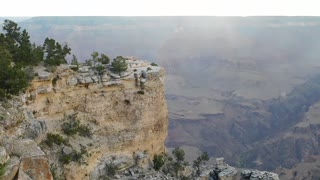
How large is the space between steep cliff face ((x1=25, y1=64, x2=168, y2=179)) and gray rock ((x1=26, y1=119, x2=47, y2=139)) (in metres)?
0.71

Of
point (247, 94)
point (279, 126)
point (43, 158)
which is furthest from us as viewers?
point (247, 94)

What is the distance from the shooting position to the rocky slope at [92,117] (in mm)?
28062

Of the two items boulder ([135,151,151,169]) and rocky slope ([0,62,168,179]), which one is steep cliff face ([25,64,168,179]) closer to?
rocky slope ([0,62,168,179])

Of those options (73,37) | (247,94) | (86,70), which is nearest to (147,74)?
(86,70)

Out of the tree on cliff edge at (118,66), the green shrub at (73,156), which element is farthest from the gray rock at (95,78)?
the green shrub at (73,156)

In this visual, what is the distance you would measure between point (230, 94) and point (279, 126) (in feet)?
66.2

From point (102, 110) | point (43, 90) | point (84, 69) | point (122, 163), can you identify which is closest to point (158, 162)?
point (122, 163)

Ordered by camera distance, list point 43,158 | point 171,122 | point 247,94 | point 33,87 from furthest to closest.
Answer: point 247,94 → point 171,122 → point 33,87 → point 43,158

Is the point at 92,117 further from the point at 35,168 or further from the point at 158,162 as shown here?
the point at 35,168

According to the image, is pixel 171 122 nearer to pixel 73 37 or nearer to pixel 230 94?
pixel 230 94

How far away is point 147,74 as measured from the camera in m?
35.9

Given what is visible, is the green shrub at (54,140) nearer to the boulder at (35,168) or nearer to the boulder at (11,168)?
the boulder at (11,168)

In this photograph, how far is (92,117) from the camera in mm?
33594

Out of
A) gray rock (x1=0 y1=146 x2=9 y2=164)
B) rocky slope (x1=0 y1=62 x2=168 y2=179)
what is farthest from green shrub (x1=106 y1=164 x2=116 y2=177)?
gray rock (x1=0 y1=146 x2=9 y2=164)
